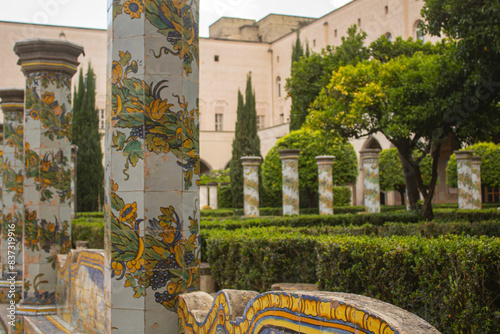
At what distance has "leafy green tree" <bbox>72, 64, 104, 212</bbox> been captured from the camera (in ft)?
92.0

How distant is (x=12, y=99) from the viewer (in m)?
9.02

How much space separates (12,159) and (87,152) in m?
19.8

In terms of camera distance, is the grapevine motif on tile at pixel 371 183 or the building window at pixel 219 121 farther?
the building window at pixel 219 121

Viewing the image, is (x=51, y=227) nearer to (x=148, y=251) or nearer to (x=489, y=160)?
(x=148, y=251)

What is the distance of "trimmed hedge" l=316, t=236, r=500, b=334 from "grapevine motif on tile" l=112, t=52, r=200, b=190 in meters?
1.86

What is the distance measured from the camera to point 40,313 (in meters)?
6.71

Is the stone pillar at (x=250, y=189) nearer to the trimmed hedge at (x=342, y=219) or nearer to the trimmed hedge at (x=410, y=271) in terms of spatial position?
the trimmed hedge at (x=342, y=219)

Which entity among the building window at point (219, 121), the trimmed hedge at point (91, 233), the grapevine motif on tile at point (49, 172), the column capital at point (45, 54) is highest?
the building window at point (219, 121)

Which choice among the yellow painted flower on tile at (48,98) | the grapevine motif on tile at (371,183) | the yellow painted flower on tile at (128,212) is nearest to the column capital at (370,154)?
the grapevine motif on tile at (371,183)

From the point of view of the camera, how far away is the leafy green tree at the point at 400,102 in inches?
383

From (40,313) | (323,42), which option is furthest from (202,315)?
(323,42)

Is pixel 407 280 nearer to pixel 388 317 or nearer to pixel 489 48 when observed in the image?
pixel 388 317

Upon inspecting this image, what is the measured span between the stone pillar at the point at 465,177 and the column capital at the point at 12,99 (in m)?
16.3

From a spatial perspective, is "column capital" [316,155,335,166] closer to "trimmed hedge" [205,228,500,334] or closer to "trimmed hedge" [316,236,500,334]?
"trimmed hedge" [205,228,500,334]
